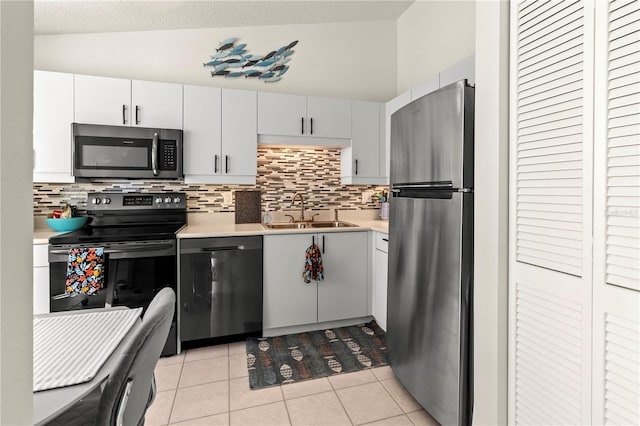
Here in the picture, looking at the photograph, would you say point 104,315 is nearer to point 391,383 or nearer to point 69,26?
point 391,383

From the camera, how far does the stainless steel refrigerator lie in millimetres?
1590

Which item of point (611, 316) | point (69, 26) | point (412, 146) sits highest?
point (69, 26)

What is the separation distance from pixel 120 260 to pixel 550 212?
2.63 metres

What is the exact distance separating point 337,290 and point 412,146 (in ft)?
5.18

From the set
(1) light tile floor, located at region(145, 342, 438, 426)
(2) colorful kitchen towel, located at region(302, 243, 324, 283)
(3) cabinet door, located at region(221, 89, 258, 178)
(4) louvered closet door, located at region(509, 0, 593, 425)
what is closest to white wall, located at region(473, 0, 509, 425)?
(4) louvered closet door, located at region(509, 0, 593, 425)

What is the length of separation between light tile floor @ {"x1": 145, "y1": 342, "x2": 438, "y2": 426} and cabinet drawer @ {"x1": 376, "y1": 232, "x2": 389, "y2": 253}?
3.12 feet

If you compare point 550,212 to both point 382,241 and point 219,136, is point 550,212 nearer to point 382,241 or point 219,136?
point 382,241

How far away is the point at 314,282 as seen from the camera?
9.66 feet

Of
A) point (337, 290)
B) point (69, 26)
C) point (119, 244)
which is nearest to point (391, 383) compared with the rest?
point (337, 290)

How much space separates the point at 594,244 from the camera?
1055 millimetres

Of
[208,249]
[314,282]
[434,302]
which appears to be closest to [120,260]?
[208,249]

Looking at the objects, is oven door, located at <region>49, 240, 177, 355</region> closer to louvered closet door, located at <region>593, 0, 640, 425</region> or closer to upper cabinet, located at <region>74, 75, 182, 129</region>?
upper cabinet, located at <region>74, 75, 182, 129</region>

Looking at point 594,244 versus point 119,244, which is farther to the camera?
point 119,244

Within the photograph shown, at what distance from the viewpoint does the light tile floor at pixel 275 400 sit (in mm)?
1854
